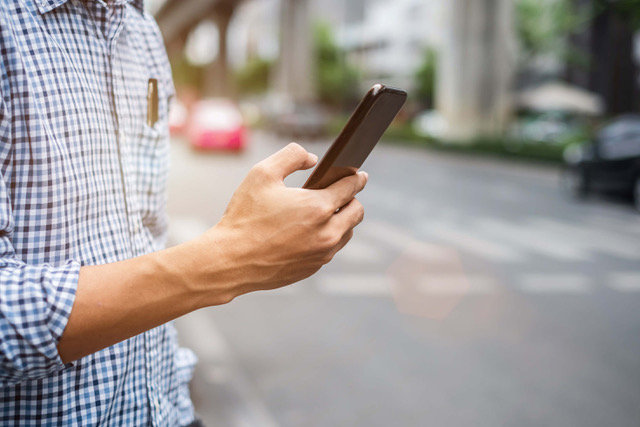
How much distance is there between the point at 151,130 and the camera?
1.37m

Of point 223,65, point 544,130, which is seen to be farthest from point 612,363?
point 223,65

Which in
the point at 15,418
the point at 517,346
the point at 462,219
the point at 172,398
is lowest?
the point at 462,219

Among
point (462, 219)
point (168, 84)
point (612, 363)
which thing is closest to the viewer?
point (168, 84)

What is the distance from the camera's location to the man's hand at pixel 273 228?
0.98m

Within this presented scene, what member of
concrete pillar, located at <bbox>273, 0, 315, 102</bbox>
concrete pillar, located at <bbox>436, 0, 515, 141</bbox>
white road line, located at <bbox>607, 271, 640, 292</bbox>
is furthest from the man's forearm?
concrete pillar, located at <bbox>273, 0, 315, 102</bbox>

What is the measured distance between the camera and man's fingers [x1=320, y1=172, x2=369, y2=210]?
1029 mm

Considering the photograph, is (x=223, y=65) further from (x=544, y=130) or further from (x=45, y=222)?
(x=45, y=222)

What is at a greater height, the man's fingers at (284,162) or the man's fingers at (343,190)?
the man's fingers at (284,162)

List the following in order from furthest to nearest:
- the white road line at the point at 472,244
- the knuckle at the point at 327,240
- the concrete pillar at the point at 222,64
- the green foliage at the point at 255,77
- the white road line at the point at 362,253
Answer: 1. the green foliage at the point at 255,77
2. the concrete pillar at the point at 222,64
3. the white road line at the point at 472,244
4. the white road line at the point at 362,253
5. the knuckle at the point at 327,240

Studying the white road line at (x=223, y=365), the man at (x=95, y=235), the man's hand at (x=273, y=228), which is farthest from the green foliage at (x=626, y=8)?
the man's hand at (x=273, y=228)

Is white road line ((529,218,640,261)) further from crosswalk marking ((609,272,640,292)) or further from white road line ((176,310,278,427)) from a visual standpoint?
white road line ((176,310,278,427))

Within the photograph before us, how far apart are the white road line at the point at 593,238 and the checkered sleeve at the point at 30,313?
792cm

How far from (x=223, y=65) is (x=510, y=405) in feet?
195

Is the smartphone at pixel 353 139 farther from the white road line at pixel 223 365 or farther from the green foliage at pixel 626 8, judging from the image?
the green foliage at pixel 626 8
